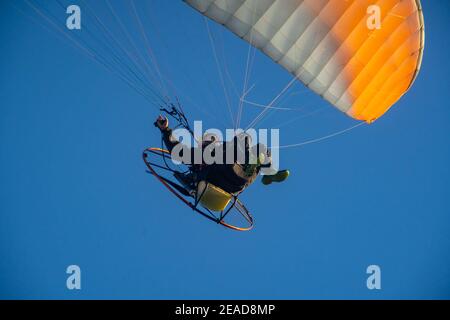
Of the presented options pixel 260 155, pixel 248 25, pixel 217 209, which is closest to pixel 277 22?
pixel 248 25

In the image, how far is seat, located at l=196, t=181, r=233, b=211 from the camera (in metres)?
11.3

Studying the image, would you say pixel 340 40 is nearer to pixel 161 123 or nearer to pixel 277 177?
pixel 277 177

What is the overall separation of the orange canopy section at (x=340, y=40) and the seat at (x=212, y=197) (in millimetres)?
3467

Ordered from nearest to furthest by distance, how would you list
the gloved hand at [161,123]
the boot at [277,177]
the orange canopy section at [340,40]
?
the gloved hand at [161,123] → the boot at [277,177] → the orange canopy section at [340,40]

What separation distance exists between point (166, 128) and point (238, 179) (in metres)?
1.63

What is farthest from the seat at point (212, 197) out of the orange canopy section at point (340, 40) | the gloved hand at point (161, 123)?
the orange canopy section at point (340, 40)

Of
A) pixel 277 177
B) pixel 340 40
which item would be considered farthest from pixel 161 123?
pixel 340 40

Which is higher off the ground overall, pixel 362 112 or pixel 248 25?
pixel 248 25

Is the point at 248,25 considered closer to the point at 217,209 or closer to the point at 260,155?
the point at 260,155

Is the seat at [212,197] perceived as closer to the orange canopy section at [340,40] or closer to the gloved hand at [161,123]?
the gloved hand at [161,123]

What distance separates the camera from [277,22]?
12727mm

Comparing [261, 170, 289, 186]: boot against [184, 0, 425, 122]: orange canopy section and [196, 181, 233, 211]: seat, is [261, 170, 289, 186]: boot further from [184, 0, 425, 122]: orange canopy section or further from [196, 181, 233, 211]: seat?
[184, 0, 425, 122]: orange canopy section

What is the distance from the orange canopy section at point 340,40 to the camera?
40.8 feet

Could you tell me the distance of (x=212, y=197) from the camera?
37.8 feet
